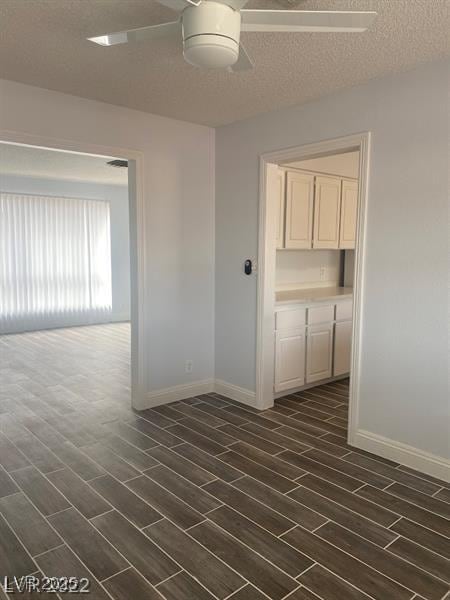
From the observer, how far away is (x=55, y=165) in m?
6.29

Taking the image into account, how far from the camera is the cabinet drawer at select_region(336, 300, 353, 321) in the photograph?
15.7 feet

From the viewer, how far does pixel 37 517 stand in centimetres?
242

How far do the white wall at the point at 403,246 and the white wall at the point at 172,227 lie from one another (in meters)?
1.10

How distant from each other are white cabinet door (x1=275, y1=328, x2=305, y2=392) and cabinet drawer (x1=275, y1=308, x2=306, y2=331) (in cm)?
5

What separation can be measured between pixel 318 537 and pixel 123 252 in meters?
7.23

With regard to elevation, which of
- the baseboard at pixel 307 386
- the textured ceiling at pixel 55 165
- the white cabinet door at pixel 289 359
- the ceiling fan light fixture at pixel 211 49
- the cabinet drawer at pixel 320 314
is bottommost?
the baseboard at pixel 307 386

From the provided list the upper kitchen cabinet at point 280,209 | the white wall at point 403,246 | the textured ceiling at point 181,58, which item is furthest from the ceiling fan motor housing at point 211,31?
the upper kitchen cabinet at point 280,209

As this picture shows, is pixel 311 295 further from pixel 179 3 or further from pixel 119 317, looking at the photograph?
pixel 119 317

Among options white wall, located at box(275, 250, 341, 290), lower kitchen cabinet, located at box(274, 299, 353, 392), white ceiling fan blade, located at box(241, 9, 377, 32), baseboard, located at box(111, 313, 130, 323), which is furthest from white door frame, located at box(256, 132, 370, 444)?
baseboard, located at box(111, 313, 130, 323)

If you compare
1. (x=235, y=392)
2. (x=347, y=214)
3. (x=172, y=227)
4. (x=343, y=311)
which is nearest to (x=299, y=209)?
(x=347, y=214)

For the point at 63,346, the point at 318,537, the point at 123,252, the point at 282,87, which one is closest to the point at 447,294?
the point at 318,537

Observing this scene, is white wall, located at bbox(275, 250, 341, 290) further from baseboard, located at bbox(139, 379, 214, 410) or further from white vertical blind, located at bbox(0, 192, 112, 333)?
white vertical blind, located at bbox(0, 192, 112, 333)

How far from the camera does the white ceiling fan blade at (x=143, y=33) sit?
1834 millimetres

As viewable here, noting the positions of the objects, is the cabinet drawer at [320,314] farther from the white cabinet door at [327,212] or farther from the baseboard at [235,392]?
the baseboard at [235,392]
